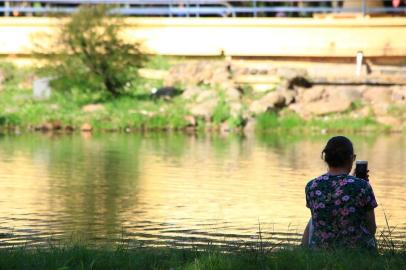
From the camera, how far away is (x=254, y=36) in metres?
44.6

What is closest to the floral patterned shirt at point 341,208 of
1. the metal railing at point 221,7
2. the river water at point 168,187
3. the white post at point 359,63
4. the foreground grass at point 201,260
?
the foreground grass at point 201,260

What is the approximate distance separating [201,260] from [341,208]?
1.38m

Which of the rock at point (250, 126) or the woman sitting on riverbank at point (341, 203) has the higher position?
the woman sitting on riverbank at point (341, 203)

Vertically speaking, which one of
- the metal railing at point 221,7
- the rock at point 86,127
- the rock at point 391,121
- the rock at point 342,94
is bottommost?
the rock at point 391,121

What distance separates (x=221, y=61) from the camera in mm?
43594

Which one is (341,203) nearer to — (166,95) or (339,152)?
(339,152)

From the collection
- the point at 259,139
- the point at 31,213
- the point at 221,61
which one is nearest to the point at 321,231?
the point at 31,213

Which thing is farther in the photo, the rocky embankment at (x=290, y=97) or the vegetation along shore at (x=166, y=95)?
the rocky embankment at (x=290, y=97)

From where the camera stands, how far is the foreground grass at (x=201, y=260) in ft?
29.6

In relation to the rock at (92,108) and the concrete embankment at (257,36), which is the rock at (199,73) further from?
the rock at (92,108)

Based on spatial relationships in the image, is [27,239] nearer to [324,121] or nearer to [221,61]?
[324,121]

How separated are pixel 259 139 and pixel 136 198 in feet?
51.8

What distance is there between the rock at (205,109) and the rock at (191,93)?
35.1 inches

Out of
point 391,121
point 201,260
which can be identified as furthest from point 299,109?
point 201,260
